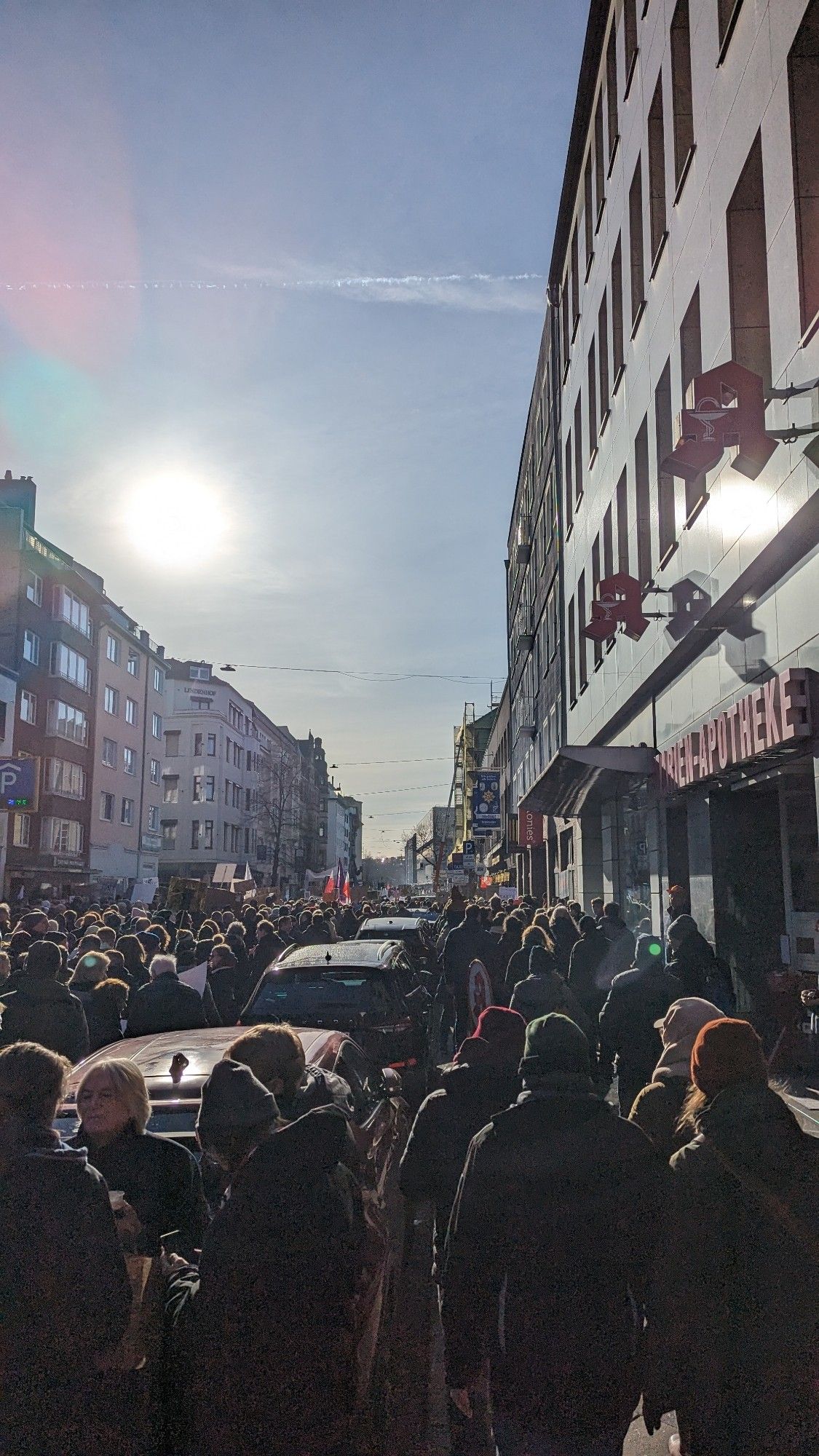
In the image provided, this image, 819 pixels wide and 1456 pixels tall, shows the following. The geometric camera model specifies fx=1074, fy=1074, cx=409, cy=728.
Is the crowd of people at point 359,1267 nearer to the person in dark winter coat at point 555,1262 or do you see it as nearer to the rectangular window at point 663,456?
the person in dark winter coat at point 555,1262

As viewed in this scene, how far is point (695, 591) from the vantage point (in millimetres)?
12945

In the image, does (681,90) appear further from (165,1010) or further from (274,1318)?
(274,1318)

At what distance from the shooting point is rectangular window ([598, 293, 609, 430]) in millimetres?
20625

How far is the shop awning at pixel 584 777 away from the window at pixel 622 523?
3546 millimetres

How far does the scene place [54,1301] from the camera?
284 centimetres

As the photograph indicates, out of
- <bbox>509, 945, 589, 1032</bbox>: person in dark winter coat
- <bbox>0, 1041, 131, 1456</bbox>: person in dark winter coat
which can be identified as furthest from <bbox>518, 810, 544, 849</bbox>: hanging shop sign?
<bbox>0, 1041, 131, 1456</bbox>: person in dark winter coat

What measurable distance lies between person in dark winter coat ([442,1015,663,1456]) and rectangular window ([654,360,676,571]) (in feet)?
41.2

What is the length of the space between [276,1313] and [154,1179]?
836mm

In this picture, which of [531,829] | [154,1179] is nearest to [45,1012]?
[154,1179]

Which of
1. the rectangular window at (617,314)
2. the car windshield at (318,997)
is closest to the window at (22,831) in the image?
the rectangular window at (617,314)

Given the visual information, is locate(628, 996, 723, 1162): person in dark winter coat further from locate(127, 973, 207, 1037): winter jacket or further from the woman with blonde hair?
locate(127, 973, 207, 1037): winter jacket

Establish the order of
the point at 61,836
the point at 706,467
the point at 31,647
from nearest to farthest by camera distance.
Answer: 1. the point at 706,467
2. the point at 31,647
3. the point at 61,836

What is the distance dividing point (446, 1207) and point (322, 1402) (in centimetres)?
177

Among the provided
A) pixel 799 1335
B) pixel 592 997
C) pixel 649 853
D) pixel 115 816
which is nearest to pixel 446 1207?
pixel 799 1335
